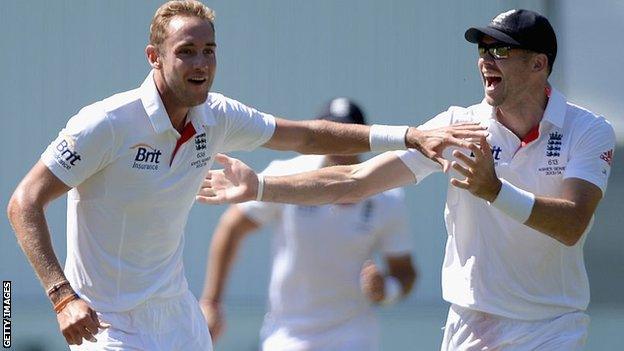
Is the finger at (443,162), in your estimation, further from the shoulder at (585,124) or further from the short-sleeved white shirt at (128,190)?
the short-sleeved white shirt at (128,190)

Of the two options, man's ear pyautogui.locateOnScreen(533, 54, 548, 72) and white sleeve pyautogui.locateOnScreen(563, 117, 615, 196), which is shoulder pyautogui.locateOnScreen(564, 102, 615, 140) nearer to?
white sleeve pyautogui.locateOnScreen(563, 117, 615, 196)

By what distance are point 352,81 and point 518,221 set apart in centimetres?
356

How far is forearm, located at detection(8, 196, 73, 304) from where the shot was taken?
602cm

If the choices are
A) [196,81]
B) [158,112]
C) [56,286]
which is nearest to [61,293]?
[56,286]

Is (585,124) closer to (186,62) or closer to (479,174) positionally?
(479,174)

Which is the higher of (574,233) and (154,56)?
(154,56)

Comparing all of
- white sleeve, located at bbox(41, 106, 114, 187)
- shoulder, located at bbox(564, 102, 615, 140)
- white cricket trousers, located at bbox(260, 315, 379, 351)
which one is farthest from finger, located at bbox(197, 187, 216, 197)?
shoulder, located at bbox(564, 102, 615, 140)

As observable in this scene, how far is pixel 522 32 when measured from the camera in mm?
6730

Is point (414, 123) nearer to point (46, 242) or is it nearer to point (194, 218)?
point (194, 218)

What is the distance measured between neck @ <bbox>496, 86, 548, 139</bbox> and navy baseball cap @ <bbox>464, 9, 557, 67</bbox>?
0.16m

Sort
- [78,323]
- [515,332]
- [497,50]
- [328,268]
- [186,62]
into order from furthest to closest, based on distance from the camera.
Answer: [328,268], [497,50], [515,332], [186,62], [78,323]

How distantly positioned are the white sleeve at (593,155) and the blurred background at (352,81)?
316 cm

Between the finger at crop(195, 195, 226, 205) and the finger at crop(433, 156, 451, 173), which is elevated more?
the finger at crop(433, 156, 451, 173)

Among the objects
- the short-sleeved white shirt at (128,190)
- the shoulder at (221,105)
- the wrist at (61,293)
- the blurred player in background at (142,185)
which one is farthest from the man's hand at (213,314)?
the wrist at (61,293)
